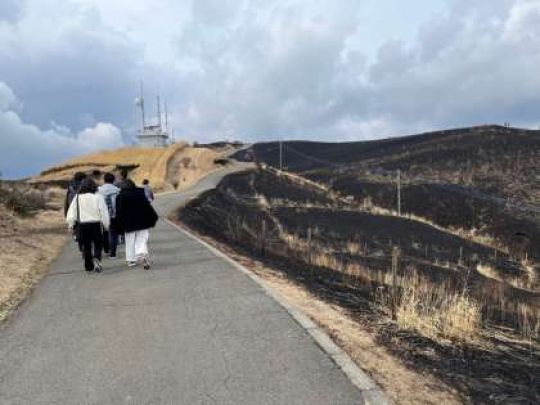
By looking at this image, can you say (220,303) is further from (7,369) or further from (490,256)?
(490,256)

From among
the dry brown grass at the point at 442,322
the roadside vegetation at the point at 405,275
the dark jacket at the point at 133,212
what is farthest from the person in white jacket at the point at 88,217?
the dry brown grass at the point at 442,322

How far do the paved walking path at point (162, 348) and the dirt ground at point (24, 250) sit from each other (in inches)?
19.6

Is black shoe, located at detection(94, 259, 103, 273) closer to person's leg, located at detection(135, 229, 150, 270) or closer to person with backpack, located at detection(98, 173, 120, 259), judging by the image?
person's leg, located at detection(135, 229, 150, 270)

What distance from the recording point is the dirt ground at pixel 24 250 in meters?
11.9

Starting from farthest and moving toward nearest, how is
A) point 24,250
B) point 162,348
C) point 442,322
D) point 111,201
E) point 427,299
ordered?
point 24,250 < point 111,201 < point 427,299 < point 442,322 < point 162,348

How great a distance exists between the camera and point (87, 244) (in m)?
13.8

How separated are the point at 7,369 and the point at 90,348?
0.95 meters

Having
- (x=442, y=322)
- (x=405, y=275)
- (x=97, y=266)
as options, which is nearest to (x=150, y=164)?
(x=405, y=275)

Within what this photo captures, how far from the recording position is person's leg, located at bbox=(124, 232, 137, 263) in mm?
14177

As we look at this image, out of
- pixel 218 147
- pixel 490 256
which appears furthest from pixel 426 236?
pixel 218 147

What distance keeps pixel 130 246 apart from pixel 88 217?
1043 mm

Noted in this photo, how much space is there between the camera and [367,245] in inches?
1207

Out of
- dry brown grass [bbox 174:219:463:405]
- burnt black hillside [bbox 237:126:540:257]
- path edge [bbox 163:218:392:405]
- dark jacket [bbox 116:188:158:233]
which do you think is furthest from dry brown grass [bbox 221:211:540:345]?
burnt black hillside [bbox 237:126:540:257]

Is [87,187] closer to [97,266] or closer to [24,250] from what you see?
[97,266]
